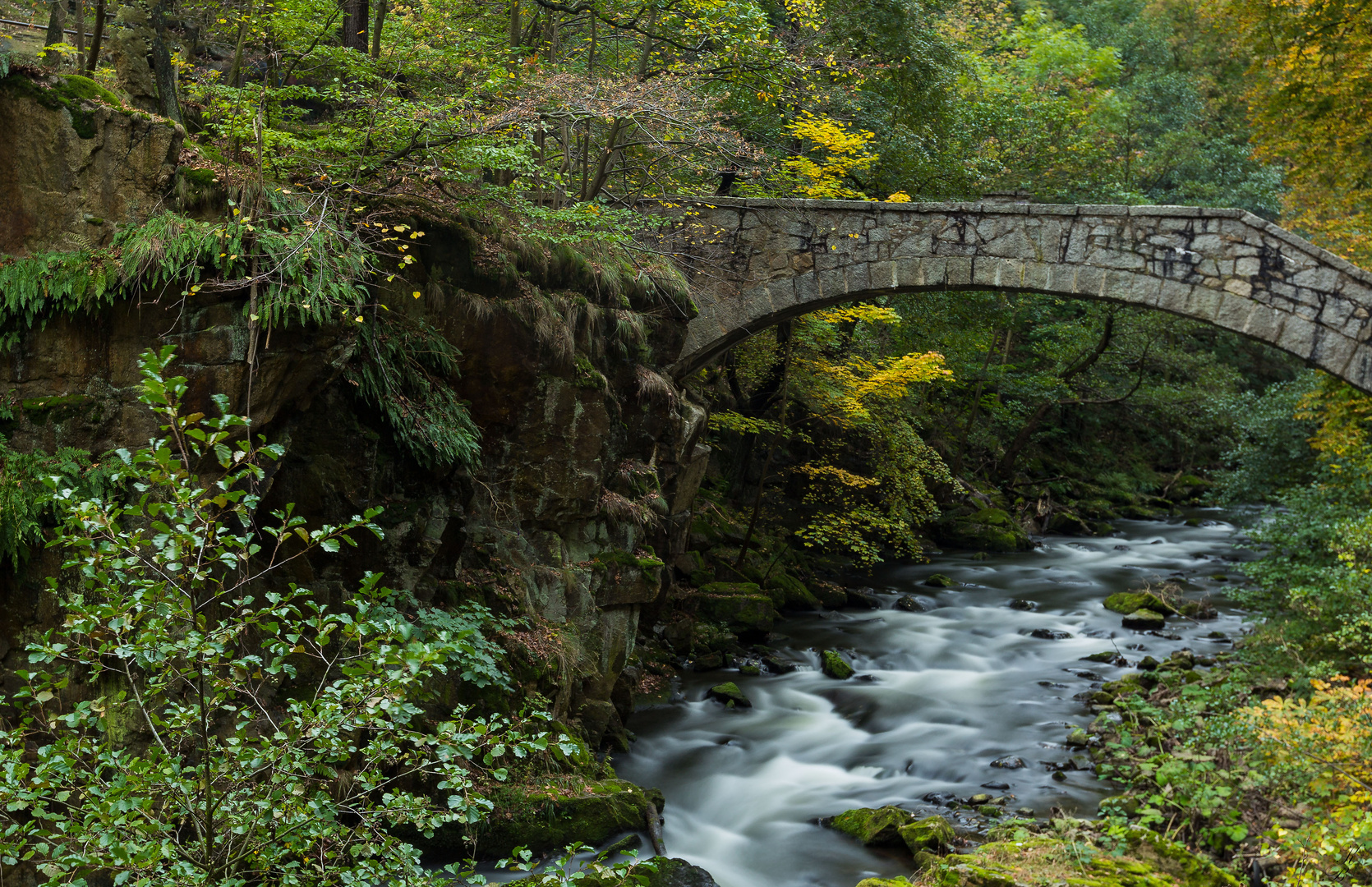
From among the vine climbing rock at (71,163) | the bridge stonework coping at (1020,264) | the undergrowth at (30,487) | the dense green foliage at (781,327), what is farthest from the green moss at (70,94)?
the bridge stonework coping at (1020,264)

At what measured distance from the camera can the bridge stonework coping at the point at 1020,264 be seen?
27.8 feet

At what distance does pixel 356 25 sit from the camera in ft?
28.6

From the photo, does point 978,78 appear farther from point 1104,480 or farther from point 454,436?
point 454,436

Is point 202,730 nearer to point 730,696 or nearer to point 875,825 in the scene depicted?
point 875,825

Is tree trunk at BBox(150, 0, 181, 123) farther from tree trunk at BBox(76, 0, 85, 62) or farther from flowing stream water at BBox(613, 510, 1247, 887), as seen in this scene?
flowing stream water at BBox(613, 510, 1247, 887)

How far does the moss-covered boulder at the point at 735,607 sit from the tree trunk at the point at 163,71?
23.3ft

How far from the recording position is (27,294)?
4.34 meters

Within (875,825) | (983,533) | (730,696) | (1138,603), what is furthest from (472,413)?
(983,533)

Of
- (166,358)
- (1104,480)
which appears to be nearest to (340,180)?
(166,358)

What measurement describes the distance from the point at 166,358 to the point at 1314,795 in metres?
6.66

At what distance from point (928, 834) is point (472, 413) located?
4.13 m

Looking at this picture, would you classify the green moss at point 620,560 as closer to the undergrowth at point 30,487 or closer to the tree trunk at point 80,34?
the undergrowth at point 30,487

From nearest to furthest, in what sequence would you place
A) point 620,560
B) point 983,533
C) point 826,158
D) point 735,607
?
point 620,560 < point 735,607 < point 826,158 < point 983,533

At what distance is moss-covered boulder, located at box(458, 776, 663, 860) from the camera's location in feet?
18.7
